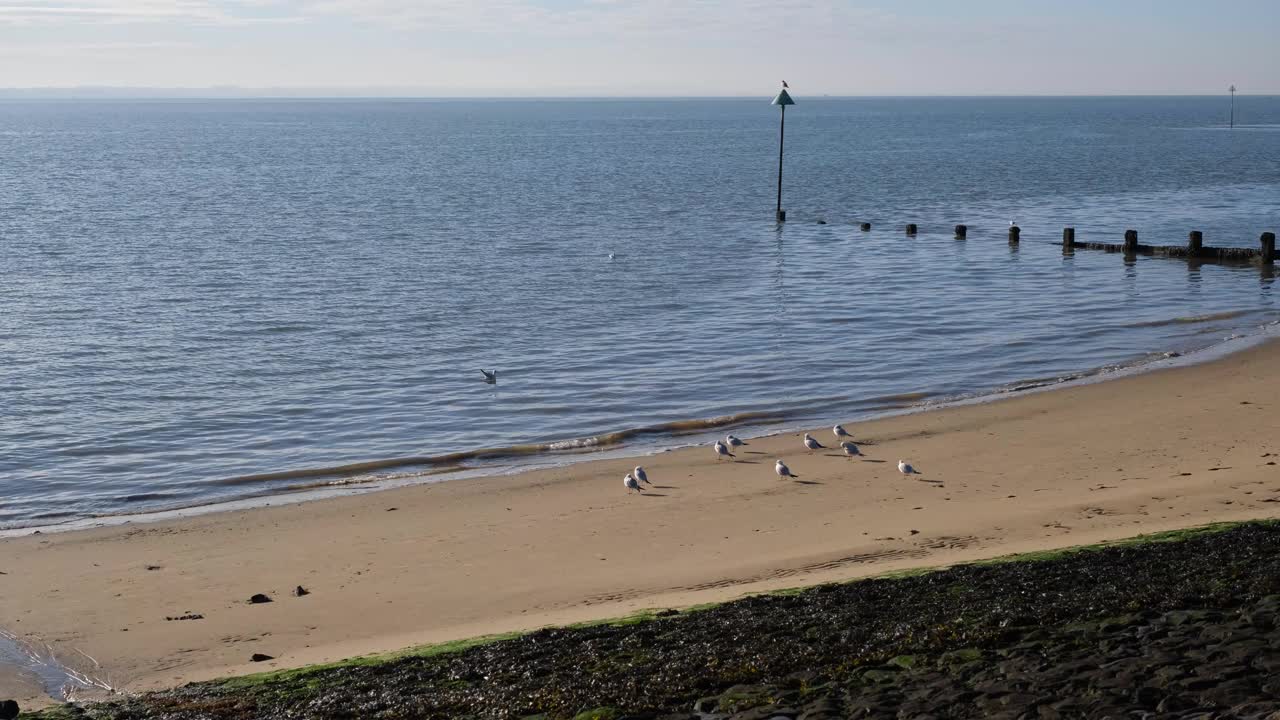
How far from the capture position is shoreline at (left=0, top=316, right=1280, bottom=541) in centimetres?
2006

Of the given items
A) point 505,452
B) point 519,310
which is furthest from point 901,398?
point 519,310

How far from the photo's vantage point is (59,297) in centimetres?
4184

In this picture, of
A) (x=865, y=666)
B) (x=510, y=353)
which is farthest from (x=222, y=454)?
(x=865, y=666)

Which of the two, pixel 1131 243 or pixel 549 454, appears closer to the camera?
pixel 549 454

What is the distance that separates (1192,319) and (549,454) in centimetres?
2068

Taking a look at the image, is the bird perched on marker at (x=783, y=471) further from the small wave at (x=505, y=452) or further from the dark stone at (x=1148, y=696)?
the dark stone at (x=1148, y=696)

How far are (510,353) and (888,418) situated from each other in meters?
10.9

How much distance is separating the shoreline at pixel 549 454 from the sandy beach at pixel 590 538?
2.20ft

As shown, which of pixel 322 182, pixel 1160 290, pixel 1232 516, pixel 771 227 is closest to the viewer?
pixel 1232 516

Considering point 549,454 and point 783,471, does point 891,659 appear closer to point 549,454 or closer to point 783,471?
point 783,471

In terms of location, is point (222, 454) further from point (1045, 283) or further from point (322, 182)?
point (322, 182)

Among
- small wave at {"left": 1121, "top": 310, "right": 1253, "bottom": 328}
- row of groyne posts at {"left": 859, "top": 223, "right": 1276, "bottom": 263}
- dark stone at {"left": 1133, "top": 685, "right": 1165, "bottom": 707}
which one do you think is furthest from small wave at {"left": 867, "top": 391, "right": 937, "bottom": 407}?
row of groyne posts at {"left": 859, "top": 223, "right": 1276, "bottom": 263}

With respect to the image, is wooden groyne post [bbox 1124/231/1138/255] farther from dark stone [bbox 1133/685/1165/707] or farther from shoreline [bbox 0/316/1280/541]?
dark stone [bbox 1133/685/1165/707]

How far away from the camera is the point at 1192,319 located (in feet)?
115
